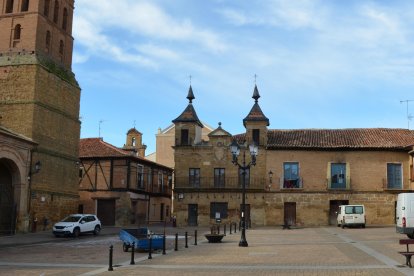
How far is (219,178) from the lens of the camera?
4262 cm

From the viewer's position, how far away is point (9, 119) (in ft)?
99.6

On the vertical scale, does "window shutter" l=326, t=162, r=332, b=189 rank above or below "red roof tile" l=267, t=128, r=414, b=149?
below

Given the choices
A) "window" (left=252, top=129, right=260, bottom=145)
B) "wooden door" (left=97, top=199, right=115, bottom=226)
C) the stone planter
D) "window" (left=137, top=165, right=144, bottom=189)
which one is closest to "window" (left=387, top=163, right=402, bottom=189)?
"window" (left=252, top=129, right=260, bottom=145)

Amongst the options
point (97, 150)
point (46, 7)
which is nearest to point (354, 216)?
point (97, 150)

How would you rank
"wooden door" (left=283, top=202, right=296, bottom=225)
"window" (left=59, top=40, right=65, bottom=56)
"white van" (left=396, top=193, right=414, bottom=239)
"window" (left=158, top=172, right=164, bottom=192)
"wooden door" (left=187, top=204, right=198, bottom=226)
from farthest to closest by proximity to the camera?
"window" (left=158, top=172, right=164, bottom=192)
"wooden door" (left=187, top=204, right=198, bottom=226)
"wooden door" (left=283, top=202, right=296, bottom=225)
"window" (left=59, top=40, right=65, bottom=56)
"white van" (left=396, top=193, right=414, bottom=239)

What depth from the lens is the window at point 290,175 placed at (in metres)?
41.5

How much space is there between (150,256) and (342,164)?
27972 mm

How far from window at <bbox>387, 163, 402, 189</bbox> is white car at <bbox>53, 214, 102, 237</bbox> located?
2393 centimetres

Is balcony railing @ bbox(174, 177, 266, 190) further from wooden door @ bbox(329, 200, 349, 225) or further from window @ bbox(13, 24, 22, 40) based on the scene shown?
window @ bbox(13, 24, 22, 40)

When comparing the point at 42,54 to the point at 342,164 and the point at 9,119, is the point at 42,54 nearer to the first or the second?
the point at 9,119

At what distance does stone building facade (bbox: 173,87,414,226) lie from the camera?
40.8 m

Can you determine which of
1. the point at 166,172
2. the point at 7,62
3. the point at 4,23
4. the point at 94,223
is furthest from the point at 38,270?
the point at 166,172

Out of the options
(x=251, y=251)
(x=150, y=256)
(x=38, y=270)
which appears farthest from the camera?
(x=251, y=251)

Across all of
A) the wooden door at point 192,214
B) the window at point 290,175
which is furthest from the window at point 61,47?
the window at point 290,175
